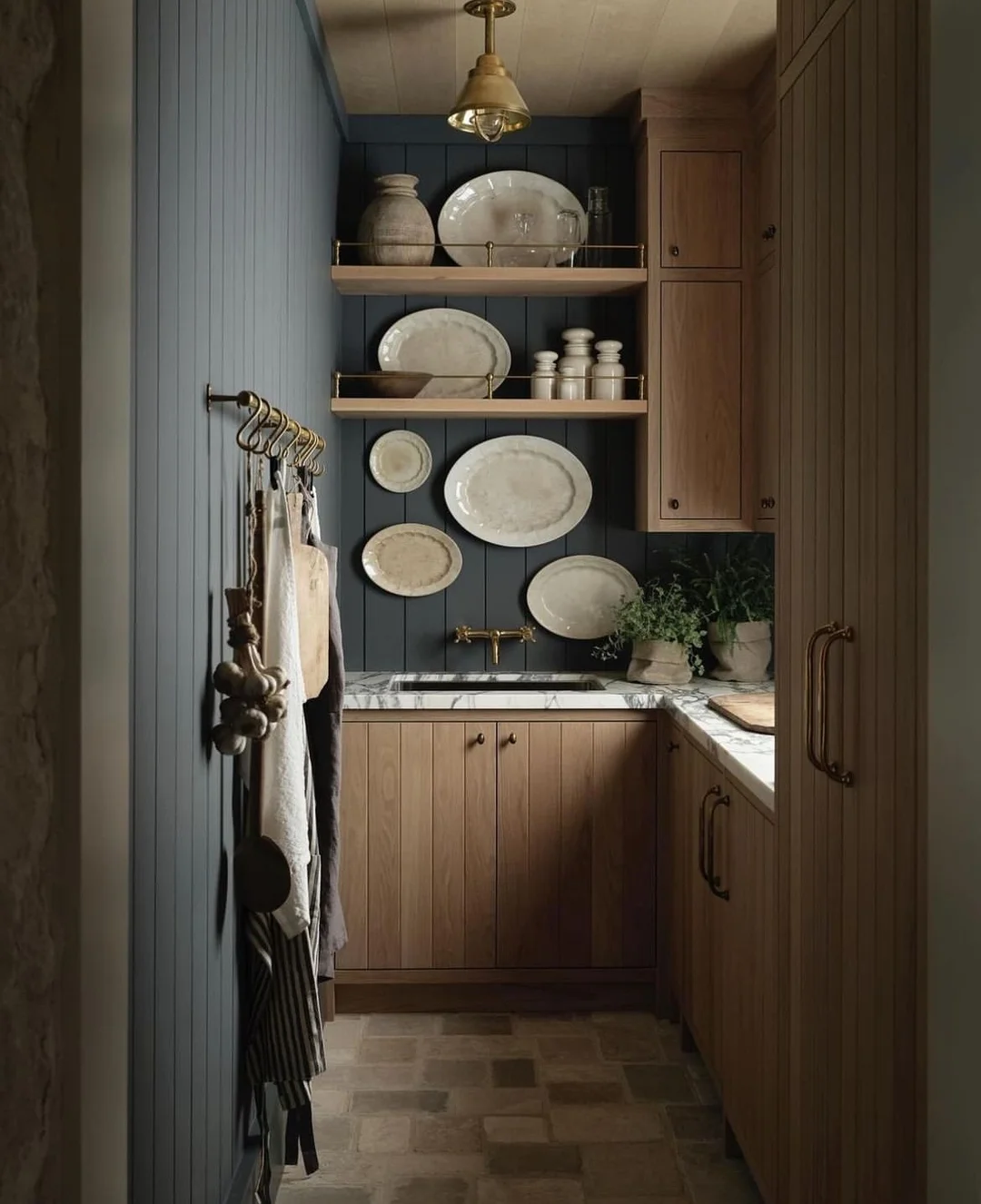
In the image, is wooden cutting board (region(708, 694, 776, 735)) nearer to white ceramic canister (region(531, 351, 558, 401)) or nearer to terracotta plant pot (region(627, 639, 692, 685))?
terracotta plant pot (region(627, 639, 692, 685))

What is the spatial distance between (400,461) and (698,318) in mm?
1050

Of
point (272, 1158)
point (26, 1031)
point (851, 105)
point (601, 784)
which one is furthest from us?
point (601, 784)

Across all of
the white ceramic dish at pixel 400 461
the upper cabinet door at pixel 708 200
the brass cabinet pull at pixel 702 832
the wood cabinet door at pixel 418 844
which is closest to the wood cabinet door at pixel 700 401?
the upper cabinet door at pixel 708 200

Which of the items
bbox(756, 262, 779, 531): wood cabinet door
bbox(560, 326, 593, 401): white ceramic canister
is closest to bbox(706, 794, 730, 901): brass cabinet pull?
bbox(756, 262, 779, 531): wood cabinet door

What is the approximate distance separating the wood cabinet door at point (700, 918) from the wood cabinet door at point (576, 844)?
0.34 metres

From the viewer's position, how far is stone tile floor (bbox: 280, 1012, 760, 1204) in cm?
238

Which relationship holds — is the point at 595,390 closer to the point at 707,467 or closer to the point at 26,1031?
the point at 707,467

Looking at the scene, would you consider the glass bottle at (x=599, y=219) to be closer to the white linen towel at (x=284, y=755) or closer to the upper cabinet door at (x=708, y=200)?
the upper cabinet door at (x=708, y=200)

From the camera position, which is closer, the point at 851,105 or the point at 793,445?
the point at 851,105

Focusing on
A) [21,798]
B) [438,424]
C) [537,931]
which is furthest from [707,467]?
[21,798]

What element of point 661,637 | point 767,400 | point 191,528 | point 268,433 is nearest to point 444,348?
point 767,400

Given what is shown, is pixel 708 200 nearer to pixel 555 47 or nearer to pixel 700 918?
pixel 555 47

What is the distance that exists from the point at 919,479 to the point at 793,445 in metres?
0.52

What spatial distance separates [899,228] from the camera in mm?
1345
